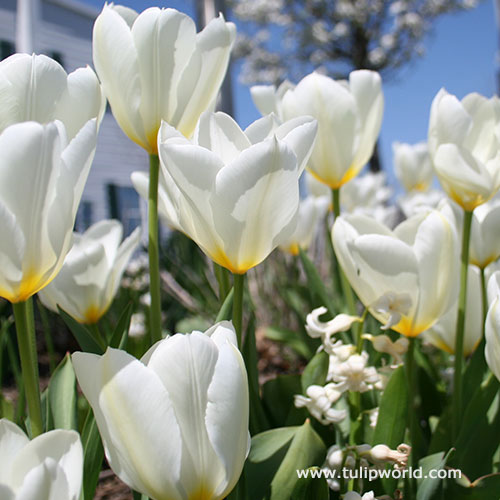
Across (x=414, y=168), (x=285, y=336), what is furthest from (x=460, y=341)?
(x=414, y=168)

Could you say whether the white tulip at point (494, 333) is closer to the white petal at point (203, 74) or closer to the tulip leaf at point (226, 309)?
the tulip leaf at point (226, 309)

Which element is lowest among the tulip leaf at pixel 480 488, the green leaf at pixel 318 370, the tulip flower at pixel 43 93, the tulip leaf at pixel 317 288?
the tulip leaf at pixel 480 488

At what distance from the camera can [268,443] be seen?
2.38ft

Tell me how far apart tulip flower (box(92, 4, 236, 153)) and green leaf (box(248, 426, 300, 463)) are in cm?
39

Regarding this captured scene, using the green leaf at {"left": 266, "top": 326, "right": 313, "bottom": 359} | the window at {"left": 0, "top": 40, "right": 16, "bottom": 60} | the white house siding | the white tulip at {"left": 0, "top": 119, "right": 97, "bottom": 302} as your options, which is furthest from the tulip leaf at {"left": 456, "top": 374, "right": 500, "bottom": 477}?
the window at {"left": 0, "top": 40, "right": 16, "bottom": 60}

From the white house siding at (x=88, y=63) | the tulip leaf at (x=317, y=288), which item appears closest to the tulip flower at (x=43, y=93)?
the tulip leaf at (x=317, y=288)

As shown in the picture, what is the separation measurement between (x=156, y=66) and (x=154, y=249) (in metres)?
0.22

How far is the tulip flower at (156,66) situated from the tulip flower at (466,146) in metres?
0.35

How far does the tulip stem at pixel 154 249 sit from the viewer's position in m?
0.72

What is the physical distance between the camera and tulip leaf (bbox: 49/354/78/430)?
753 millimetres

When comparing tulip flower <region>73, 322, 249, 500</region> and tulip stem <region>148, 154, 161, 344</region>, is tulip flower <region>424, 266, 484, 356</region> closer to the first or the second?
tulip stem <region>148, 154, 161, 344</region>

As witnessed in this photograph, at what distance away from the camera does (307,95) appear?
951mm

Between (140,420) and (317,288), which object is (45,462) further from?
(317,288)

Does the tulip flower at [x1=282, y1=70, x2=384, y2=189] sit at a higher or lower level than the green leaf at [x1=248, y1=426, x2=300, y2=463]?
higher
